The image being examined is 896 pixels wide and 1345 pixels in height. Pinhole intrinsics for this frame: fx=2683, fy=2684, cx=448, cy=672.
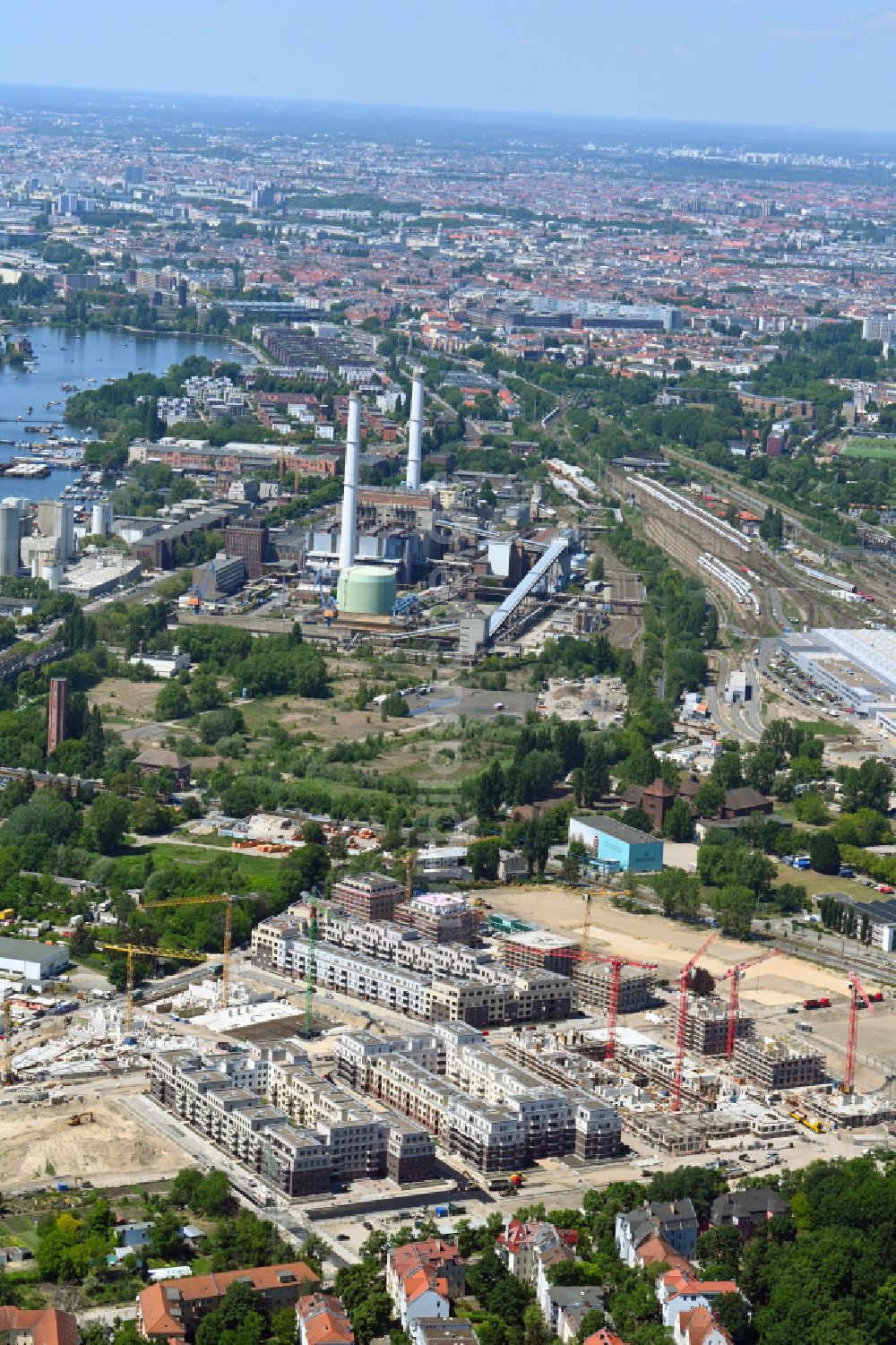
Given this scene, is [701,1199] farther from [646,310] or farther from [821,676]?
[646,310]

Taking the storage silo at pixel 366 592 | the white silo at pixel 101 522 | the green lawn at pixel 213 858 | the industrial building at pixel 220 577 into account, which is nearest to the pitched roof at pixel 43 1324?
the green lawn at pixel 213 858

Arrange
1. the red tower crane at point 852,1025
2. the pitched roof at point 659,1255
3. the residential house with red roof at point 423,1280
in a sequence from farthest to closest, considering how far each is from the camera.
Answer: the red tower crane at point 852,1025
the pitched roof at point 659,1255
the residential house with red roof at point 423,1280

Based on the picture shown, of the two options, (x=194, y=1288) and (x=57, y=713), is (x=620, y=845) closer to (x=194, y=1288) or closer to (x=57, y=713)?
(x=57, y=713)

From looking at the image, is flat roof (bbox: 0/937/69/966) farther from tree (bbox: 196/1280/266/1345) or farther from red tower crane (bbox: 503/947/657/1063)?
tree (bbox: 196/1280/266/1345)

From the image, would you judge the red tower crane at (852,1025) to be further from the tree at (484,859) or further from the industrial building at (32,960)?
the industrial building at (32,960)

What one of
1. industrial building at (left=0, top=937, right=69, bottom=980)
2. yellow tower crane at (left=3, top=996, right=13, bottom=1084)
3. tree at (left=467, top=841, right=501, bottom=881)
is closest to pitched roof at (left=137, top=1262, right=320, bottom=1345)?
yellow tower crane at (left=3, top=996, right=13, bottom=1084)

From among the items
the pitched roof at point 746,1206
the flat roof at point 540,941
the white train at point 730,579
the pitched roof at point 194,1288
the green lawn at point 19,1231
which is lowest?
the white train at point 730,579
